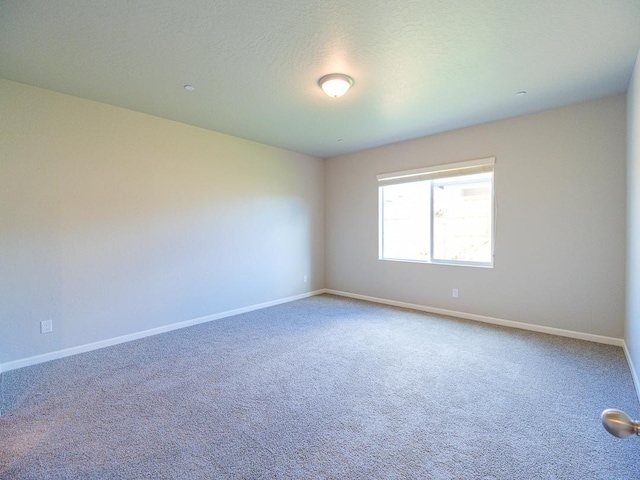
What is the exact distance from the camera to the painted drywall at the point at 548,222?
3240 millimetres

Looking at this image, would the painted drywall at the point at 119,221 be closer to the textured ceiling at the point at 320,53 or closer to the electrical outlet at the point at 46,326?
the electrical outlet at the point at 46,326

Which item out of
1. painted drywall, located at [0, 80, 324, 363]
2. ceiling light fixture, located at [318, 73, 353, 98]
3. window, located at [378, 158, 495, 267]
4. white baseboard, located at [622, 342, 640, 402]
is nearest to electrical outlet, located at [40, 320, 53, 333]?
painted drywall, located at [0, 80, 324, 363]

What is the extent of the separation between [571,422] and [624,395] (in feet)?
2.23

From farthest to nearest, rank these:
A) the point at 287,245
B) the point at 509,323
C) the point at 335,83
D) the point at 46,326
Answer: the point at 287,245
the point at 509,323
the point at 46,326
the point at 335,83

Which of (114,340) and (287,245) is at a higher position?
(287,245)

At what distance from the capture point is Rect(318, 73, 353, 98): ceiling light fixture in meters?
2.72

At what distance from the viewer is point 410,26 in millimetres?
2084

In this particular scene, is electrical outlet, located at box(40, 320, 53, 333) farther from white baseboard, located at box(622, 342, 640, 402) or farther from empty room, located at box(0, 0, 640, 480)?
white baseboard, located at box(622, 342, 640, 402)

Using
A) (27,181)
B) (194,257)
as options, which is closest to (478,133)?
(194,257)

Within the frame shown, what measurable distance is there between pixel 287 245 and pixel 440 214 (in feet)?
8.27

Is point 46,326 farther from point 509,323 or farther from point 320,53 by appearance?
point 509,323

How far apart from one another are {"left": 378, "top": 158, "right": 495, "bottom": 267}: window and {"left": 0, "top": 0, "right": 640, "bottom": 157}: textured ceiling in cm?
99

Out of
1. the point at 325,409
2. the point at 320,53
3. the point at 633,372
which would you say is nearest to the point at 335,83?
the point at 320,53

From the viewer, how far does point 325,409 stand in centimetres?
214
